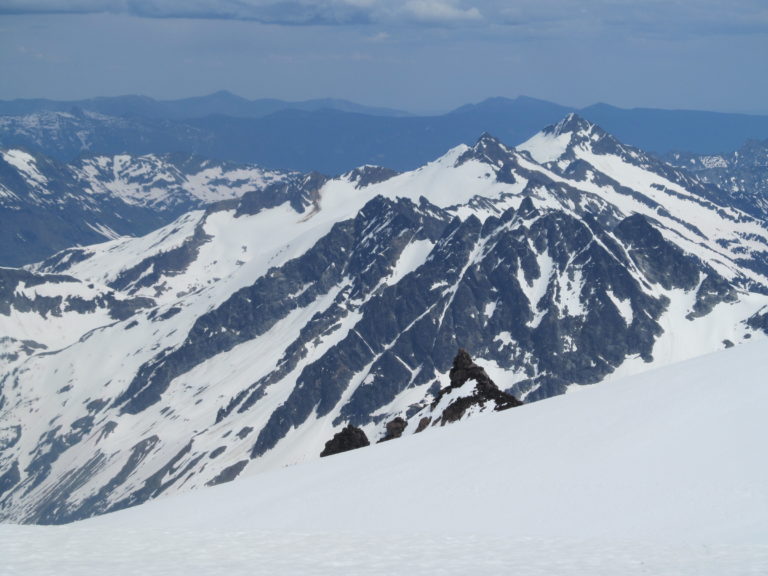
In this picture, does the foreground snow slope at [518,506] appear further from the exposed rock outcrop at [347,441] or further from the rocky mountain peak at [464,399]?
the exposed rock outcrop at [347,441]

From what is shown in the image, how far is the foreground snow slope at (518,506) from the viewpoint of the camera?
72.3 feet

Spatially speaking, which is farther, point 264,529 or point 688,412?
point 688,412

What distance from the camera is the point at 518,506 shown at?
88.5ft

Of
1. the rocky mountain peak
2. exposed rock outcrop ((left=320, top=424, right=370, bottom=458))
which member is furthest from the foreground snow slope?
exposed rock outcrop ((left=320, top=424, right=370, bottom=458))

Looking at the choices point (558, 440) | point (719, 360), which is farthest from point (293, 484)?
point (719, 360)

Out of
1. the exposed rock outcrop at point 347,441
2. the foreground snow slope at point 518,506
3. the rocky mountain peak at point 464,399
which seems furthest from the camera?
the exposed rock outcrop at point 347,441

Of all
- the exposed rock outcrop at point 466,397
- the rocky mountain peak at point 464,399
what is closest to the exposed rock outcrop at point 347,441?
the rocky mountain peak at point 464,399

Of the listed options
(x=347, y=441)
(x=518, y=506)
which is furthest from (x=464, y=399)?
(x=518, y=506)

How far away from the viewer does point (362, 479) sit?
32.8 metres

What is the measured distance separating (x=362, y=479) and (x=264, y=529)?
5.77 m

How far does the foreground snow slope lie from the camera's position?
22.0 m

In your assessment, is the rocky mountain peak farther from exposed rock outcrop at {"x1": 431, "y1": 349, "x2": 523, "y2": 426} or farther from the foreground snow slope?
the foreground snow slope

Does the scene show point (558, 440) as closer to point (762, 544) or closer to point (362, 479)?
point (362, 479)

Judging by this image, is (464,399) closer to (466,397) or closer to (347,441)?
(466,397)
